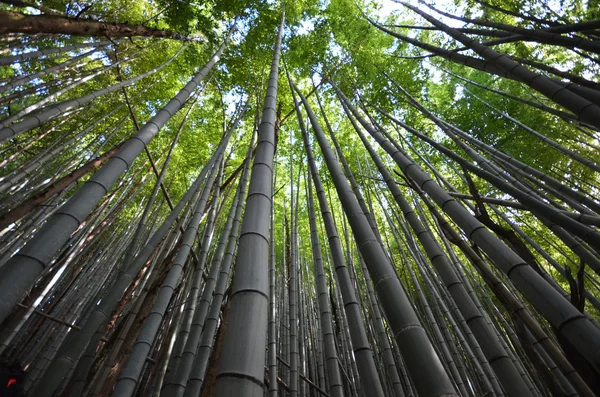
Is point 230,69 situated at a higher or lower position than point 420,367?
higher

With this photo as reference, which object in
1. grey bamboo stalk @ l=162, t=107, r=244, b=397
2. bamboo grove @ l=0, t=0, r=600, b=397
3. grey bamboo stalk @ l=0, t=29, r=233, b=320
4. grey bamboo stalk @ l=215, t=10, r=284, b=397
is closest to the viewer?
grey bamboo stalk @ l=215, t=10, r=284, b=397

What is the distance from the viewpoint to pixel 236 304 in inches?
34.4

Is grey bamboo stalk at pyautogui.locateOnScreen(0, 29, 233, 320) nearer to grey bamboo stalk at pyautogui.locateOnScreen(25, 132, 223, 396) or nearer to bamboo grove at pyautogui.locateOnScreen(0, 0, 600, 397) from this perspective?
bamboo grove at pyautogui.locateOnScreen(0, 0, 600, 397)

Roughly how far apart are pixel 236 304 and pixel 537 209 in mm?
1577

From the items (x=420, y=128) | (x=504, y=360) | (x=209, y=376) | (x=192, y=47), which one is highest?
(x=192, y=47)

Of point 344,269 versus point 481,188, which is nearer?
point 344,269

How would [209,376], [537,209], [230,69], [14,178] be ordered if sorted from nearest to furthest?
[537,209], [209,376], [14,178], [230,69]

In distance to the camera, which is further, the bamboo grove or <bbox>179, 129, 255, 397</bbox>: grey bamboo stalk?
<bbox>179, 129, 255, 397</bbox>: grey bamboo stalk

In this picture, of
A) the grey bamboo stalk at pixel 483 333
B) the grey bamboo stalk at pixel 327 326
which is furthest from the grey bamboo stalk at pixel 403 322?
the grey bamboo stalk at pixel 327 326

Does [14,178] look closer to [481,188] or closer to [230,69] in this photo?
[230,69]

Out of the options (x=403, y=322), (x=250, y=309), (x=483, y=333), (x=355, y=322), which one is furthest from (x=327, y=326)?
(x=250, y=309)

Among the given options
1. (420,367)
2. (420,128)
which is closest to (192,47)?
(420,128)

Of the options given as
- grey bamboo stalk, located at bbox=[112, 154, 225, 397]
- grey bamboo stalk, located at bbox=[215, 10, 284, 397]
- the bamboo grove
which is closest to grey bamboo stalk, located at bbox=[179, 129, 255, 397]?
the bamboo grove

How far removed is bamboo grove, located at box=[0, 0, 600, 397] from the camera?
117 cm
